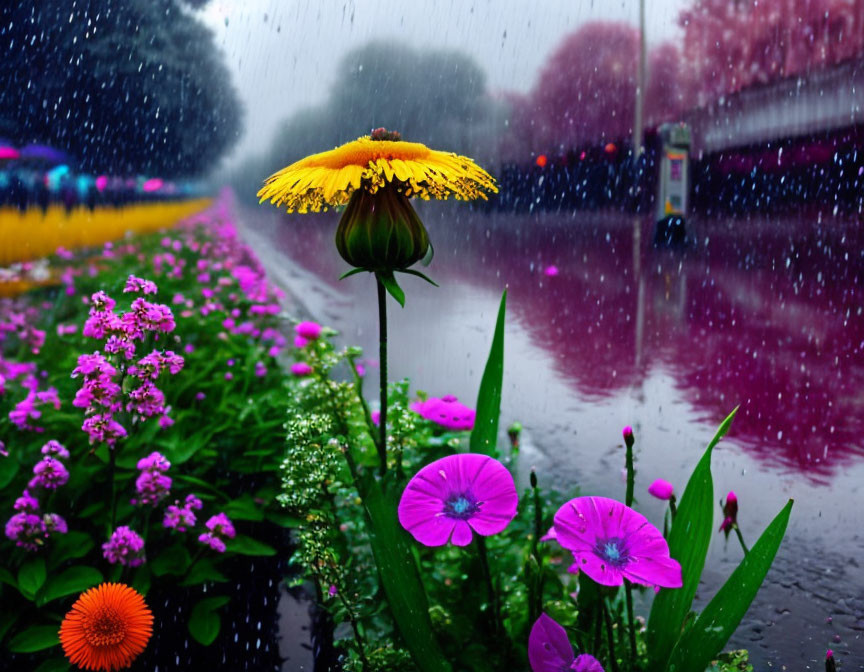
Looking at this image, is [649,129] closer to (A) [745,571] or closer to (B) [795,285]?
(B) [795,285]

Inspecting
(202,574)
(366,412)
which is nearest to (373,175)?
(366,412)

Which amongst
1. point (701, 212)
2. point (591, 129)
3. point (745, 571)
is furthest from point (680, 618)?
point (591, 129)

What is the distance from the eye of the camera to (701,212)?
16.0 meters

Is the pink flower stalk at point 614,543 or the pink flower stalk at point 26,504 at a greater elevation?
the pink flower stalk at point 614,543

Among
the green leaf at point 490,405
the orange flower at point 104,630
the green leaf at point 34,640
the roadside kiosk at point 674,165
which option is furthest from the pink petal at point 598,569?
the roadside kiosk at point 674,165

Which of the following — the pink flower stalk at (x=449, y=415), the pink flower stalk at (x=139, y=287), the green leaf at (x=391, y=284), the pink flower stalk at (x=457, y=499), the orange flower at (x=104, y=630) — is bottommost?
the orange flower at (x=104, y=630)

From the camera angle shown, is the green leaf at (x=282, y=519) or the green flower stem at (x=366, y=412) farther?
the green leaf at (x=282, y=519)

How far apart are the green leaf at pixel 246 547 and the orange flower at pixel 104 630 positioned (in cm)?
75

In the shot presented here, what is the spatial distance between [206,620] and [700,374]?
3.79 metres

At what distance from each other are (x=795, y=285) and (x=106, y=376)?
813cm

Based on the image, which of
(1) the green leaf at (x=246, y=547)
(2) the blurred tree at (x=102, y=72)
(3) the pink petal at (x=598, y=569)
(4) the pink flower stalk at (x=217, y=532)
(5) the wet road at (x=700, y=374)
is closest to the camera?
(3) the pink petal at (x=598, y=569)

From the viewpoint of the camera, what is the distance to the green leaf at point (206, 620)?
5.10 ft

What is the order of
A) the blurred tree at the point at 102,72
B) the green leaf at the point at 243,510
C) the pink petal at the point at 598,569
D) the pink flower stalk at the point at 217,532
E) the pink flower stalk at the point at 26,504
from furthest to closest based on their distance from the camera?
1. the blurred tree at the point at 102,72
2. the green leaf at the point at 243,510
3. the pink flower stalk at the point at 217,532
4. the pink flower stalk at the point at 26,504
5. the pink petal at the point at 598,569

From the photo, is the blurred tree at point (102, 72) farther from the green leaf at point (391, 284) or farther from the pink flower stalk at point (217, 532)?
the green leaf at point (391, 284)
